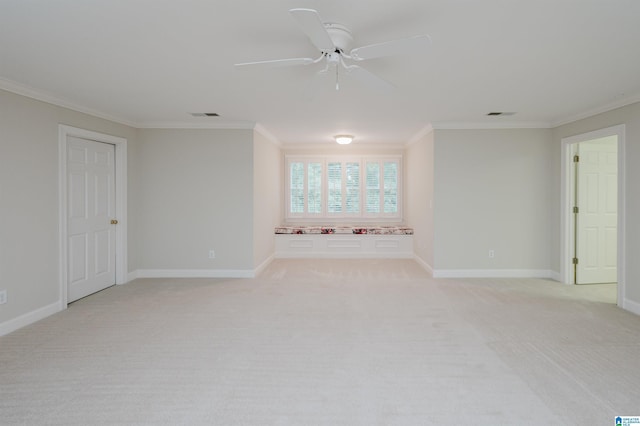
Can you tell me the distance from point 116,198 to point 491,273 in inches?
219

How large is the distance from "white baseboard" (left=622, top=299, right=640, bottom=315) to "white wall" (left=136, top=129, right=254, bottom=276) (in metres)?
4.66

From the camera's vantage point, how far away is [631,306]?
4.03 meters

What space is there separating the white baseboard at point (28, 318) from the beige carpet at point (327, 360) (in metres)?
0.10

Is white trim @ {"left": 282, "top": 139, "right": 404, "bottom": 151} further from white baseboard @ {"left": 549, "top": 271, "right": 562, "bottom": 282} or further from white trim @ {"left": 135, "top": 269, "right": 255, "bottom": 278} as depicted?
white baseboard @ {"left": 549, "top": 271, "right": 562, "bottom": 282}

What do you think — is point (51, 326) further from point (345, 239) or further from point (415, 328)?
point (345, 239)

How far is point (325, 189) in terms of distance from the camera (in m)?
8.02

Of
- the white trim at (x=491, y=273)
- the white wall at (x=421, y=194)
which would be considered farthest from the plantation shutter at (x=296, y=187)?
the white trim at (x=491, y=273)

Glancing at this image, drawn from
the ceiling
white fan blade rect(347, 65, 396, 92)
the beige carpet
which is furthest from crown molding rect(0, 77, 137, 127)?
white fan blade rect(347, 65, 396, 92)

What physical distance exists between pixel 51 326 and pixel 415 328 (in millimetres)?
3472

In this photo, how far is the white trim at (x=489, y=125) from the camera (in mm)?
5480

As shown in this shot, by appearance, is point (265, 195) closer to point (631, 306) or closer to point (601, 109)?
point (601, 109)

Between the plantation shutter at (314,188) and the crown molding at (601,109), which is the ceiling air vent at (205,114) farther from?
the crown molding at (601,109)

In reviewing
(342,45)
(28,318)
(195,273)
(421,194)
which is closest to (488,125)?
(421,194)

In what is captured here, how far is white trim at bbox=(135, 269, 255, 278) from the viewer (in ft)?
18.4
